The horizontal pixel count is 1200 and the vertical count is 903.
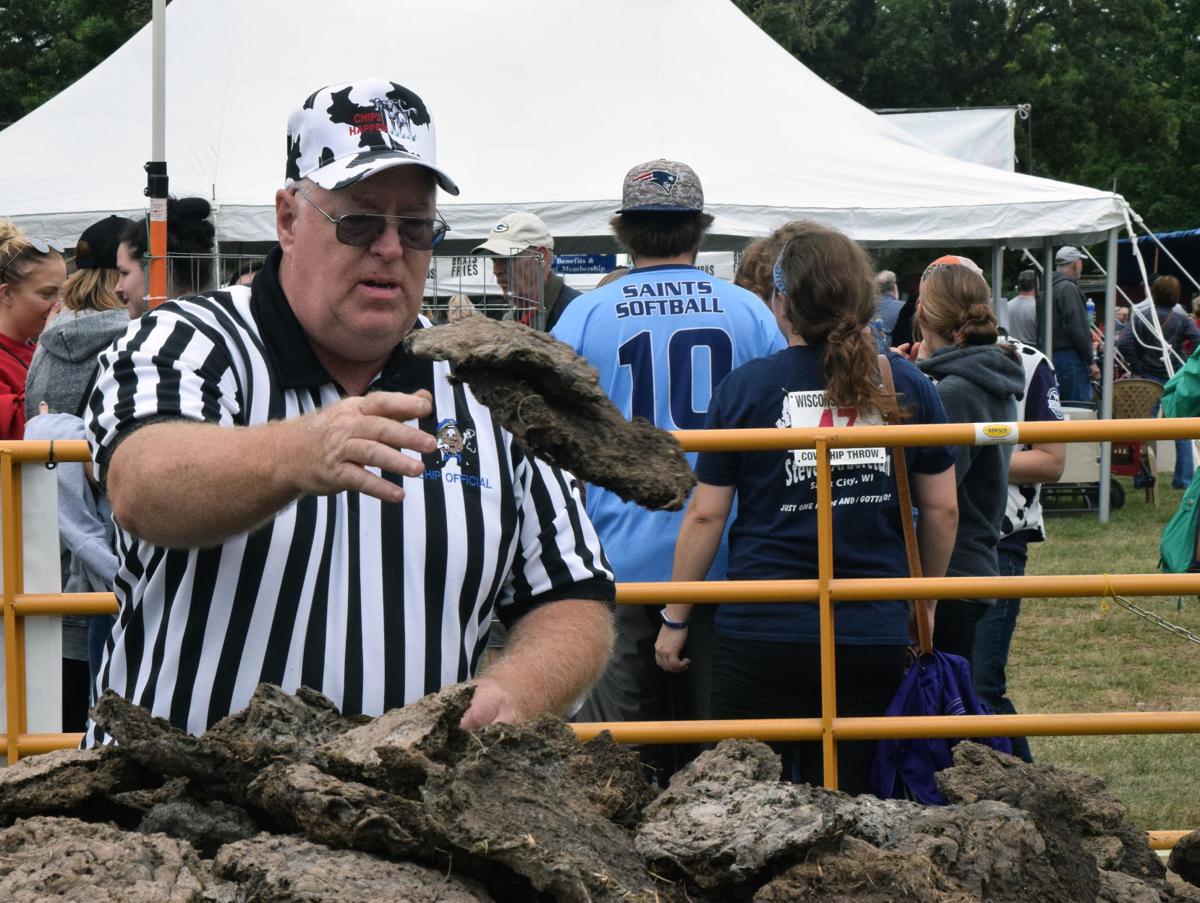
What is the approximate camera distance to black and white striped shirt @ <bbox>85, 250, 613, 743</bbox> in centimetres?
227

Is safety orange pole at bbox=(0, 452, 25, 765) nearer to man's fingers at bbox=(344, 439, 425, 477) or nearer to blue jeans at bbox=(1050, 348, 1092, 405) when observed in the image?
man's fingers at bbox=(344, 439, 425, 477)

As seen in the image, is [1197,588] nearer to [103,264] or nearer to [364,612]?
[364,612]

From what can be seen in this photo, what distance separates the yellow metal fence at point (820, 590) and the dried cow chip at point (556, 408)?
1968mm

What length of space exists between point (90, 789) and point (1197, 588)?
331cm

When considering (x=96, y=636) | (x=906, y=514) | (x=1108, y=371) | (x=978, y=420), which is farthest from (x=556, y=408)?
(x=1108, y=371)

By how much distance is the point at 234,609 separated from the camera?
90.4 inches

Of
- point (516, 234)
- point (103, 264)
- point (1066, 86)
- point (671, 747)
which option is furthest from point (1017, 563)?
point (1066, 86)

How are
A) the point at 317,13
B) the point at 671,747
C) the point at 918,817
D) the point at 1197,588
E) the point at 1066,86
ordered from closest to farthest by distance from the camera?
1. the point at 918,817
2. the point at 1197,588
3. the point at 671,747
4. the point at 317,13
5. the point at 1066,86

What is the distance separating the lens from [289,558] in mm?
2297

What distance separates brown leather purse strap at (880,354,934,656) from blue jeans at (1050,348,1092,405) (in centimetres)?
1165

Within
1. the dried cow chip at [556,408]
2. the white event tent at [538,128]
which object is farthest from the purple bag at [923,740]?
the white event tent at [538,128]

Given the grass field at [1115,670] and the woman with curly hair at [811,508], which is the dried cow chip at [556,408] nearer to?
the woman with curly hair at [811,508]

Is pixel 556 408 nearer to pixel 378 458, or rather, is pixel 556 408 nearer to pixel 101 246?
pixel 378 458

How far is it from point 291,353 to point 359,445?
0.58m
